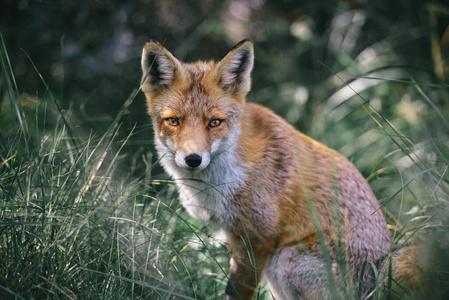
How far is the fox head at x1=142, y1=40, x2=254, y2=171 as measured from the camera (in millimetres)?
2844

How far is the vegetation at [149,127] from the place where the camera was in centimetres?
228

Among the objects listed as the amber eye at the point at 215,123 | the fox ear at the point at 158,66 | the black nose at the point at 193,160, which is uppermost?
the fox ear at the point at 158,66

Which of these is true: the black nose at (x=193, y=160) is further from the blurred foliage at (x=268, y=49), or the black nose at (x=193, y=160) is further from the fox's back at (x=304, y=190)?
the blurred foliage at (x=268, y=49)

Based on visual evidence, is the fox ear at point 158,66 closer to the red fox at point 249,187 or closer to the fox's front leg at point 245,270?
the red fox at point 249,187

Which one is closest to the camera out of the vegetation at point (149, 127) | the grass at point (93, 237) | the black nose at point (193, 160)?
the grass at point (93, 237)

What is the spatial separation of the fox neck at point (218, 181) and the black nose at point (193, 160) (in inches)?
11.5

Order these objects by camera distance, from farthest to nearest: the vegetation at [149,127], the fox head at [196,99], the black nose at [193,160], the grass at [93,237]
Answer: the fox head at [196,99] → the black nose at [193,160] → the vegetation at [149,127] → the grass at [93,237]

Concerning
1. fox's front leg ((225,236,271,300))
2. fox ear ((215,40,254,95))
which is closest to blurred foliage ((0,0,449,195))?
fox ear ((215,40,254,95))

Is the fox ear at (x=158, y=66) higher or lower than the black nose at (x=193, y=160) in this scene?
higher

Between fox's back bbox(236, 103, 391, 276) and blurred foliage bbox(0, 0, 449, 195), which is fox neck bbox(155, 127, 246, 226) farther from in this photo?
blurred foliage bbox(0, 0, 449, 195)

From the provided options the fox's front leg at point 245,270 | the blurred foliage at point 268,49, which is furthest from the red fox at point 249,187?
the blurred foliage at point 268,49

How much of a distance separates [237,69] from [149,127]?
4.61 feet

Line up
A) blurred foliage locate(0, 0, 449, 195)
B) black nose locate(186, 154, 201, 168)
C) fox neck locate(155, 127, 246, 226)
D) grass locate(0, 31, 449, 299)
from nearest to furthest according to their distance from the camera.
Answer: grass locate(0, 31, 449, 299), black nose locate(186, 154, 201, 168), fox neck locate(155, 127, 246, 226), blurred foliage locate(0, 0, 449, 195)

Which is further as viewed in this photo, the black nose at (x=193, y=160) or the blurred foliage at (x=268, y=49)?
the blurred foliage at (x=268, y=49)
